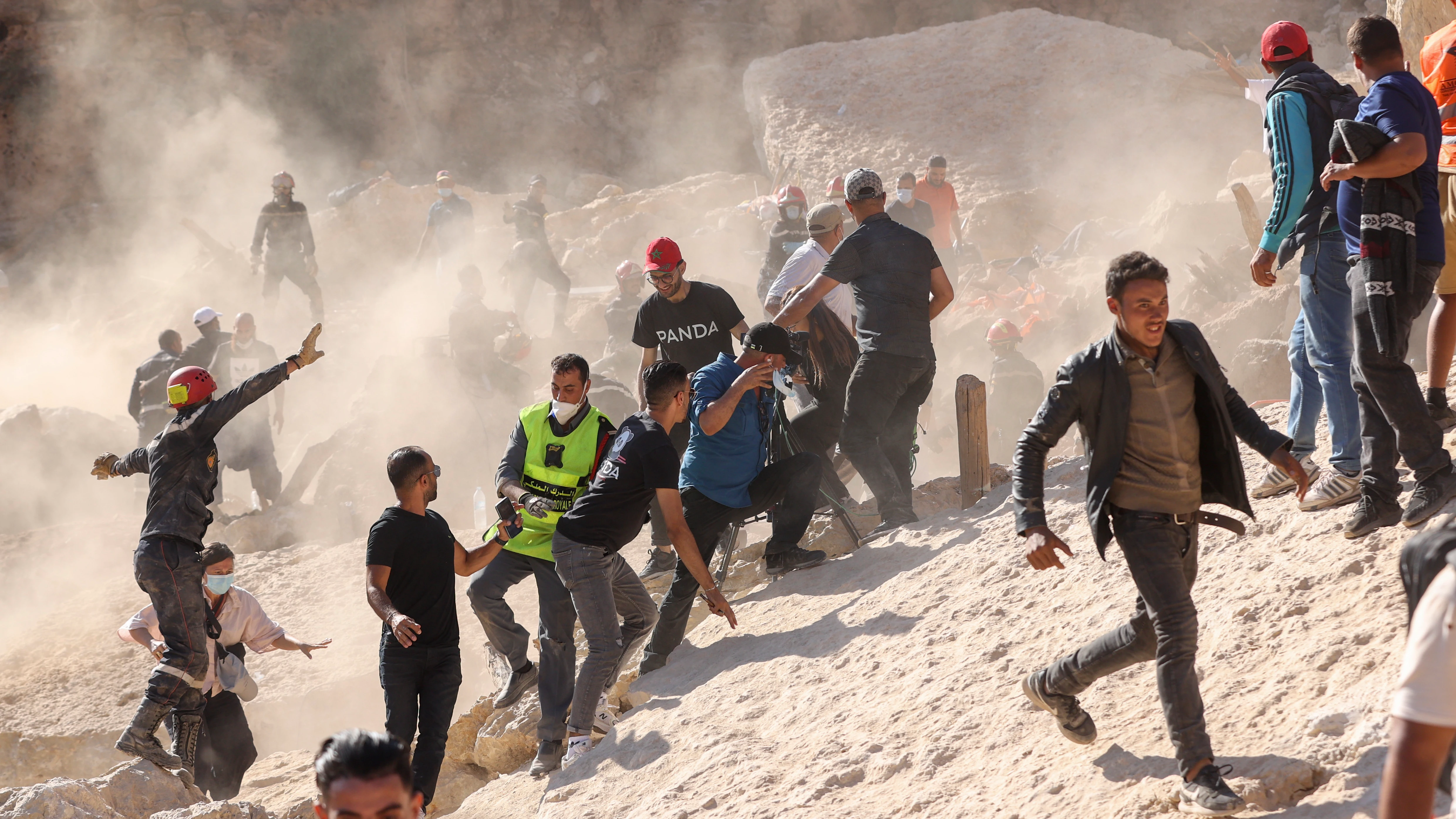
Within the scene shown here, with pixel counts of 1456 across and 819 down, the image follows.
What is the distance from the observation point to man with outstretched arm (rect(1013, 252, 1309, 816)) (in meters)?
3.11

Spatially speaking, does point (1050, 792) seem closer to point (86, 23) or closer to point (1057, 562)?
point (1057, 562)

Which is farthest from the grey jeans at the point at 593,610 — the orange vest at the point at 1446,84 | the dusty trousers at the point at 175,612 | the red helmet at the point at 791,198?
the red helmet at the point at 791,198

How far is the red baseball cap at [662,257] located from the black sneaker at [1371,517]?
135 inches

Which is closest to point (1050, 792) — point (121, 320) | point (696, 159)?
point (121, 320)

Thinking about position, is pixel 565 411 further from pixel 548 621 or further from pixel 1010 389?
pixel 1010 389

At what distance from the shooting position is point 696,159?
82.5 feet

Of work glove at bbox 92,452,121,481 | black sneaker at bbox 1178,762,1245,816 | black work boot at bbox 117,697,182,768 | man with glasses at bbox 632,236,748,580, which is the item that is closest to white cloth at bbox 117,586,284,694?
black work boot at bbox 117,697,182,768

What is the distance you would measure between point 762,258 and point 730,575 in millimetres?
8959

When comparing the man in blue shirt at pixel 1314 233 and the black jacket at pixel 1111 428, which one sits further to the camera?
the man in blue shirt at pixel 1314 233

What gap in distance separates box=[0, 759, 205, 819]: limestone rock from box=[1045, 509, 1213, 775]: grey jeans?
4.04 m

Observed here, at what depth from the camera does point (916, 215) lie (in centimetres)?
1138

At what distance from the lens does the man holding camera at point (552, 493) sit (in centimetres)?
510

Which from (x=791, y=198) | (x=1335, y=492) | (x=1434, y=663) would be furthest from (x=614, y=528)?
(x=791, y=198)

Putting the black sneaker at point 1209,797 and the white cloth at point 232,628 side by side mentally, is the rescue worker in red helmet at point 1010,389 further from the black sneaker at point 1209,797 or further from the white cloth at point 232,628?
the black sneaker at point 1209,797
